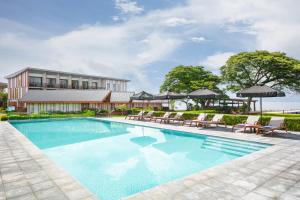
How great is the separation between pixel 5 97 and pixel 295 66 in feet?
186

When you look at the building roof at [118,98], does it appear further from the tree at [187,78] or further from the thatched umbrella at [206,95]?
the thatched umbrella at [206,95]

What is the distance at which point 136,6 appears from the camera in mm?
13781

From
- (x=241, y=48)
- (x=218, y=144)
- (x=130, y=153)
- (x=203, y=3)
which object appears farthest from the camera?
(x=241, y=48)

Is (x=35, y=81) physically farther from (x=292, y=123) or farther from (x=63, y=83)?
(x=292, y=123)

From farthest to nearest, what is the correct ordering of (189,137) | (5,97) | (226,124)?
(5,97) → (226,124) → (189,137)

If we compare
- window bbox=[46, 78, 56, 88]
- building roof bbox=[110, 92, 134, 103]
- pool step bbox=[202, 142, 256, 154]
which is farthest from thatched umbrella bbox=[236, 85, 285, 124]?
window bbox=[46, 78, 56, 88]

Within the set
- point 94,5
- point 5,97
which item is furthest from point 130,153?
point 5,97

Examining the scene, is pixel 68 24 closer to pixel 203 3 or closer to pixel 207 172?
pixel 203 3

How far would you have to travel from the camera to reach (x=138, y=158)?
29.3 feet

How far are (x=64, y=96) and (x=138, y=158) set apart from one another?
28.2 metres

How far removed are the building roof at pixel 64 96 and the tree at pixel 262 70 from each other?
20749mm

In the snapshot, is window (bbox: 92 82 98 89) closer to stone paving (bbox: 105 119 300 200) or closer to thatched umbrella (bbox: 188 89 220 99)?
thatched umbrella (bbox: 188 89 220 99)

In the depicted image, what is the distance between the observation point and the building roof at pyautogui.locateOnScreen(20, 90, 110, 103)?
31509mm

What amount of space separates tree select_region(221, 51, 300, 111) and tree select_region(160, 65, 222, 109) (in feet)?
15.9
